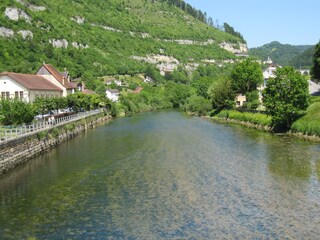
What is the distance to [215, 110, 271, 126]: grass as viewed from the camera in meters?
→ 68.2

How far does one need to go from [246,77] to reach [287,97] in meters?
33.0

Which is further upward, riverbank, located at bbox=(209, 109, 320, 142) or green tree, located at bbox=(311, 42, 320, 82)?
green tree, located at bbox=(311, 42, 320, 82)

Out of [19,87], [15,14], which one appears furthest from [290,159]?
[15,14]

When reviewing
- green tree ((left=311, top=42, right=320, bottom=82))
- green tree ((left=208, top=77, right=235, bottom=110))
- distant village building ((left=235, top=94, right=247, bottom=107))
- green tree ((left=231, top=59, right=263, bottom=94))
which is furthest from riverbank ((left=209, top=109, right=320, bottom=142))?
green tree ((left=311, top=42, right=320, bottom=82))

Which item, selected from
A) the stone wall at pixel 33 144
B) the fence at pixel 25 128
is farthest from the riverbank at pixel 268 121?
the fence at pixel 25 128

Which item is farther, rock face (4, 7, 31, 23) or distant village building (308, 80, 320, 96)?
rock face (4, 7, 31, 23)

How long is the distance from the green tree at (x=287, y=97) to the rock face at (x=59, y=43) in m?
111

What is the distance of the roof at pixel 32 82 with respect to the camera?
2640 inches

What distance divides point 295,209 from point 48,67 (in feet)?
228

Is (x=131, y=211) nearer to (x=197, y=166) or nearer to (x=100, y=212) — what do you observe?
(x=100, y=212)

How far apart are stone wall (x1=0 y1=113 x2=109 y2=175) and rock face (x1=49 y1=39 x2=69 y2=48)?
95.5 m

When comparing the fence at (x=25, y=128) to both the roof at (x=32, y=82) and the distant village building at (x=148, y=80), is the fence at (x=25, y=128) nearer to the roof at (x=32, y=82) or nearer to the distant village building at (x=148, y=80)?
the roof at (x=32, y=82)

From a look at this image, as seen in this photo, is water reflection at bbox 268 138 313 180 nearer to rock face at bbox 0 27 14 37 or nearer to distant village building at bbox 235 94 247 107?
distant village building at bbox 235 94 247 107

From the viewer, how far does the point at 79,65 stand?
148000 mm
